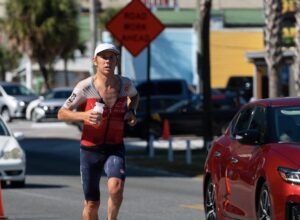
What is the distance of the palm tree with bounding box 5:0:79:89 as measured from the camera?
6094cm

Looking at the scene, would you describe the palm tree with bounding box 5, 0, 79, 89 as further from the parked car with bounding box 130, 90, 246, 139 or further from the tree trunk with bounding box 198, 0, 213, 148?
the tree trunk with bounding box 198, 0, 213, 148

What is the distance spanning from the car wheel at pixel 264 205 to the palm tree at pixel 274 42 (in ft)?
54.1

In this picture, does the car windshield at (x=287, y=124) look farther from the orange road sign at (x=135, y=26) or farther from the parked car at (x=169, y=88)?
the parked car at (x=169, y=88)

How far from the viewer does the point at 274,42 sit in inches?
1091

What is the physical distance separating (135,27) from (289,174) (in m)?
19.4

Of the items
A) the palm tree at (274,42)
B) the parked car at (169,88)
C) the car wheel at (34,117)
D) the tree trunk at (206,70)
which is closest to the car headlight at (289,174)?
the palm tree at (274,42)

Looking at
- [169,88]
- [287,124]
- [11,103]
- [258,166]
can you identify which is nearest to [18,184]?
[287,124]

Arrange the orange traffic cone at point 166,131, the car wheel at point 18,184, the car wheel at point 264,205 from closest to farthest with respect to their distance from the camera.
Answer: the car wheel at point 264,205, the car wheel at point 18,184, the orange traffic cone at point 166,131

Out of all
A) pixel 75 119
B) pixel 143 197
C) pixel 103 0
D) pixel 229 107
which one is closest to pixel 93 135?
pixel 75 119

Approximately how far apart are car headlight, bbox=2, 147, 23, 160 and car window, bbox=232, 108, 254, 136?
27.5ft

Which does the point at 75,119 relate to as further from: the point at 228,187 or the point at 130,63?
the point at 130,63

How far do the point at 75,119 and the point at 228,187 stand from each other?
2.54 meters

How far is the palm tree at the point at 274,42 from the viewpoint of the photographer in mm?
27312

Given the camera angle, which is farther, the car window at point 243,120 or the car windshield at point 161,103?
the car windshield at point 161,103
